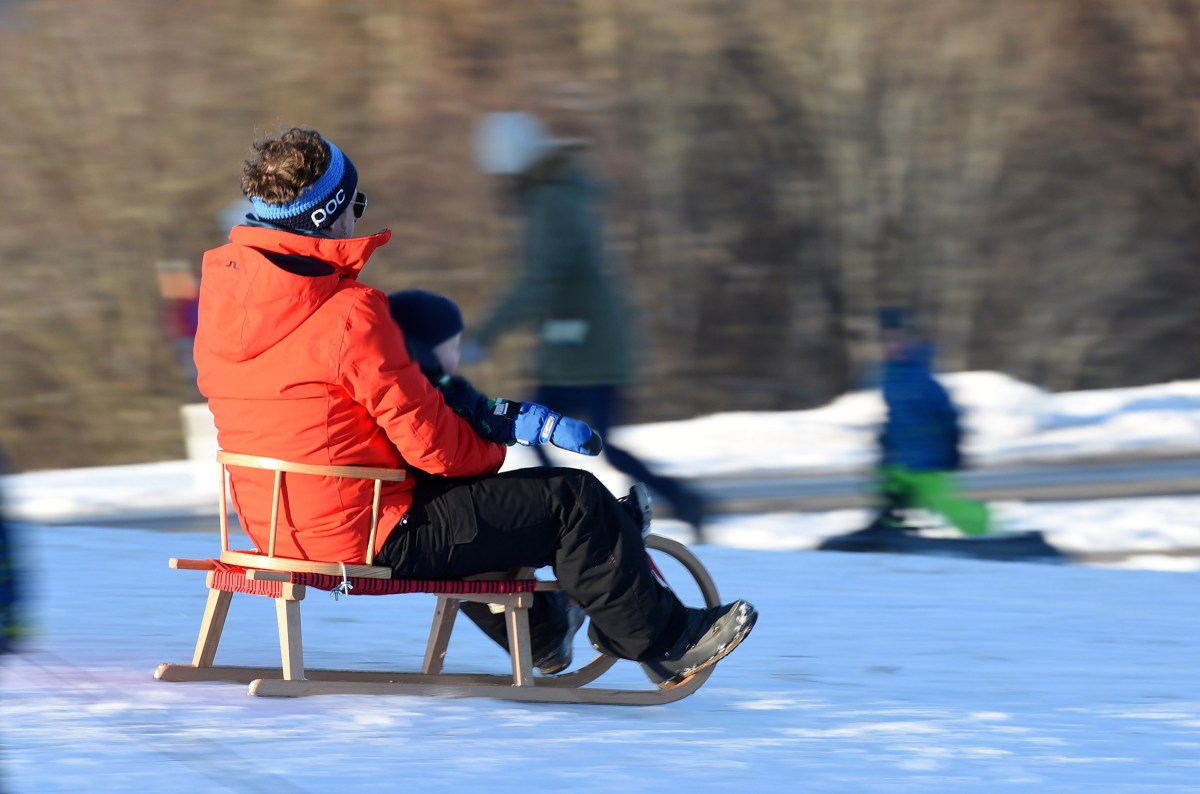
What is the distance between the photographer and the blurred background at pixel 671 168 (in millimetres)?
14375

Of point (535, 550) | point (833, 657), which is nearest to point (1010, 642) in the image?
point (833, 657)

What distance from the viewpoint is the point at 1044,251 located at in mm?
15664

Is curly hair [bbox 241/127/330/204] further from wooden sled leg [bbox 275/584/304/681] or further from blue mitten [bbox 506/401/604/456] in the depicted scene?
wooden sled leg [bbox 275/584/304/681]

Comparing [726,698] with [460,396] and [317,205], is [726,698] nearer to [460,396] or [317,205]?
[460,396]

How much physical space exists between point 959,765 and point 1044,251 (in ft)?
41.8

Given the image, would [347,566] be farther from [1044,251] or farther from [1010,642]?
[1044,251]

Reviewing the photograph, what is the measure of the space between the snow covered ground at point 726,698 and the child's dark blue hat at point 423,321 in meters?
0.76

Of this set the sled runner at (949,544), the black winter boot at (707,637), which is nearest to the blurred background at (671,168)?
the sled runner at (949,544)

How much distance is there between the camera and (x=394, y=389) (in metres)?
3.43

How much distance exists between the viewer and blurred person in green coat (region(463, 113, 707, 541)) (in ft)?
20.6

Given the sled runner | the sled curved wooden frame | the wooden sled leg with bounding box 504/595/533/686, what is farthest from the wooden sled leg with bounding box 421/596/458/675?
the sled runner

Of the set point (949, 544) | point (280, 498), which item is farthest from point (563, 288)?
point (280, 498)

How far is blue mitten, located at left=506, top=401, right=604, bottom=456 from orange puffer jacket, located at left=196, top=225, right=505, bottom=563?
3.8 inches

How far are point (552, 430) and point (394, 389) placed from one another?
1.17 feet
